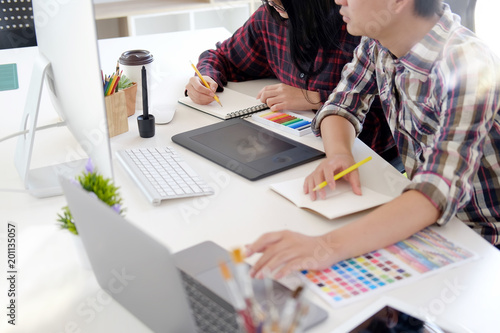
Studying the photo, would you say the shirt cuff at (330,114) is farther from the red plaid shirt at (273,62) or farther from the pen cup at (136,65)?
the pen cup at (136,65)

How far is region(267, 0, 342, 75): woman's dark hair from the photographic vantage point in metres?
1.66

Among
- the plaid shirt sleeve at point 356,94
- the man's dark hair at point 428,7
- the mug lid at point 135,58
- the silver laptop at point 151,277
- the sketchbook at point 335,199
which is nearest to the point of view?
the silver laptop at point 151,277

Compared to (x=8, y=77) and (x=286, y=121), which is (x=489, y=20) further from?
(x=8, y=77)

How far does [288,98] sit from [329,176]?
0.47 meters

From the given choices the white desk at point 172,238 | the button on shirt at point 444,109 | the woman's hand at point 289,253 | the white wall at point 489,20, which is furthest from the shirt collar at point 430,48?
the white wall at point 489,20

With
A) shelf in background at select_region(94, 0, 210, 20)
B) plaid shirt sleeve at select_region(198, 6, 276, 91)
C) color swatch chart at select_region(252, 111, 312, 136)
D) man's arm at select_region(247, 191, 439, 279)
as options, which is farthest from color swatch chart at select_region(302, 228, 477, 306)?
shelf in background at select_region(94, 0, 210, 20)

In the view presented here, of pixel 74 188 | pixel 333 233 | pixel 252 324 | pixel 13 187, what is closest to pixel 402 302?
pixel 333 233

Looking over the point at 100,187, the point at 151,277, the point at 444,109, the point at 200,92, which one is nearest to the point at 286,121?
the point at 200,92

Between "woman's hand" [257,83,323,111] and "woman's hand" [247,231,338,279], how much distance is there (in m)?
0.68

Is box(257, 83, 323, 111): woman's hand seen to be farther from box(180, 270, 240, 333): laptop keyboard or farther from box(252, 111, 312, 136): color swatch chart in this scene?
box(180, 270, 240, 333): laptop keyboard

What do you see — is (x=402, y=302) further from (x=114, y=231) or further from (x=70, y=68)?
(x=70, y=68)

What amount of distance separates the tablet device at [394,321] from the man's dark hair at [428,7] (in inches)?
25.6

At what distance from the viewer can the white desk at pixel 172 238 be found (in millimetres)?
880

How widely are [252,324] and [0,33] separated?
6.36ft
